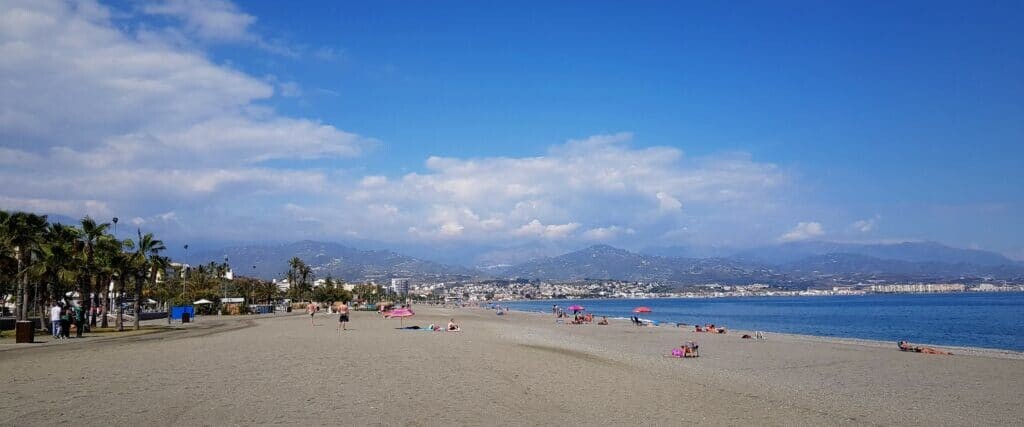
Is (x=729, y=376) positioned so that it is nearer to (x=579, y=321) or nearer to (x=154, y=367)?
(x=154, y=367)

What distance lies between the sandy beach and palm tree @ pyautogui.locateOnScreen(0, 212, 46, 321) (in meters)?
12.6

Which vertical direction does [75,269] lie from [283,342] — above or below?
above

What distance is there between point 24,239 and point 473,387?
101 feet

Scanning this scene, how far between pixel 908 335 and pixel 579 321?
2424 centimetres

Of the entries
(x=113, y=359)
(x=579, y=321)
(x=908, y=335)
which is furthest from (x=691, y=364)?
(x=579, y=321)

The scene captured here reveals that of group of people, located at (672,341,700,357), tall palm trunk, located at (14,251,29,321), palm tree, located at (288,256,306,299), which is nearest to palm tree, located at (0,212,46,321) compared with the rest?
tall palm trunk, located at (14,251,29,321)

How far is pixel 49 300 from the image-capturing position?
43188 mm

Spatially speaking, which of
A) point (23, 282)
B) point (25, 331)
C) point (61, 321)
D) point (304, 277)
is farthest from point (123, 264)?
point (304, 277)

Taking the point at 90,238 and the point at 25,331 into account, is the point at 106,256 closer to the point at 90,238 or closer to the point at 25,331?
the point at 90,238

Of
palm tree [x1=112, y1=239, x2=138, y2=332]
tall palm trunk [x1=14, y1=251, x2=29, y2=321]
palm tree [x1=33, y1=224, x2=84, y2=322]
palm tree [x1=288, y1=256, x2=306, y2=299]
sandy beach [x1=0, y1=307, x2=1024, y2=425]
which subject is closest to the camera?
sandy beach [x1=0, y1=307, x2=1024, y2=425]

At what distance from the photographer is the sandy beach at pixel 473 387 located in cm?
1073

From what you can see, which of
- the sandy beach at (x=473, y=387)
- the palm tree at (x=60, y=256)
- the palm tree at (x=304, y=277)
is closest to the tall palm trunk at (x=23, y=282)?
the palm tree at (x=60, y=256)

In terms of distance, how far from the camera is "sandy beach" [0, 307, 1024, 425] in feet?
35.2

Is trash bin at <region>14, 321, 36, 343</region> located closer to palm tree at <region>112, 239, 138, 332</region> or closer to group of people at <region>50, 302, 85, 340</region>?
group of people at <region>50, 302, 85, 340</region>
